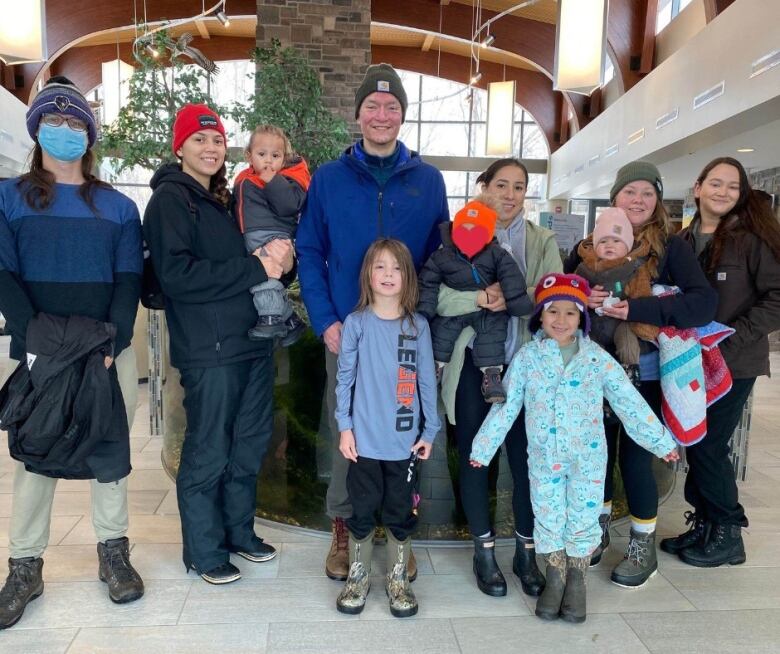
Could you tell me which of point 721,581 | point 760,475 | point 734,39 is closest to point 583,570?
point 721,581

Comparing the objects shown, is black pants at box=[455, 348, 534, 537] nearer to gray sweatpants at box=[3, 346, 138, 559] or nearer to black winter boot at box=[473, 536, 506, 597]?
black winter boot at box=[473, 536, 506, 597]

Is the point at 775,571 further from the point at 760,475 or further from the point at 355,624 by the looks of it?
the point at 355,624

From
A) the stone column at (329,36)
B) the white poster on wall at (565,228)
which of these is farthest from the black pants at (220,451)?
the stone column at (329,36)

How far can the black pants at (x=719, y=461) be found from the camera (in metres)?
2.51

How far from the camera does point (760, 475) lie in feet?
12.5

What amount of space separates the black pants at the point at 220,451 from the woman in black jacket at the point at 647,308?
51.8 inches

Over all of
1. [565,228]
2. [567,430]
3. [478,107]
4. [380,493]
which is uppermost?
[478,107]

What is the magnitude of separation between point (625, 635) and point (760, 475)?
2.29 meters

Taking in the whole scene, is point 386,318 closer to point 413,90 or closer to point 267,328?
point 267,328

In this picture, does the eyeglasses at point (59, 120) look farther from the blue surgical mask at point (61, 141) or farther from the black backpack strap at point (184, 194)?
the black backpack strap at point (184, 194)

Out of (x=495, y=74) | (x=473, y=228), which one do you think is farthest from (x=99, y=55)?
(x=473, y=228)

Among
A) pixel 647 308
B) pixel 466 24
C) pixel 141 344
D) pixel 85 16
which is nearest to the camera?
pixel 647 308

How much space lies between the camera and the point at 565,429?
2.12 m

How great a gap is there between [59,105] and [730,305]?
2507mm
